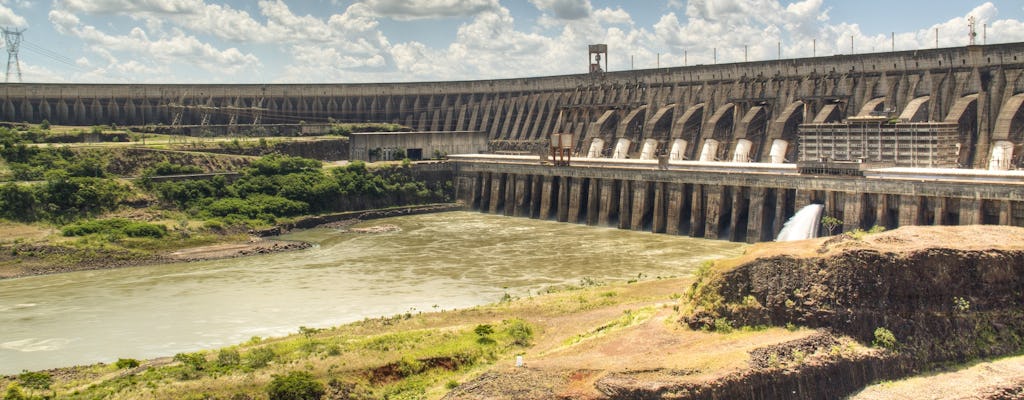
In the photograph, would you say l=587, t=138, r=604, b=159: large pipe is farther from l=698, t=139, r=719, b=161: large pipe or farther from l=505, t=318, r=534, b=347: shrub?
l=505, t=318, r=534, b=347: shrub

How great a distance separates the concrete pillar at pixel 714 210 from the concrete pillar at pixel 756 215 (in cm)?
308

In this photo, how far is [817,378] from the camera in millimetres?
23281

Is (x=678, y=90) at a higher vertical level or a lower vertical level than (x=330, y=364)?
higher

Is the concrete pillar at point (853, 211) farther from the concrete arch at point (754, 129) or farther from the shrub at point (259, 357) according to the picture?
the shrub at point (259, 357)

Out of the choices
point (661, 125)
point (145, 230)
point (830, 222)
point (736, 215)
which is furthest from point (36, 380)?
point (661, 125)

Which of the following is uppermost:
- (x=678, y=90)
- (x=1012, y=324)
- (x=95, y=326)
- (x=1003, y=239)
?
(x=678, y=90)

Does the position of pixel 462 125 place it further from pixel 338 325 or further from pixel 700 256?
pixel 338 325

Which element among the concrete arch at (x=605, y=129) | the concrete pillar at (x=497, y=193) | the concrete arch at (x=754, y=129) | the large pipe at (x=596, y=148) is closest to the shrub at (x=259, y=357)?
the concrete arch at (x=754, y=129)

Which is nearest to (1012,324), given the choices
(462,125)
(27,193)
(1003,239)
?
(1003,239)

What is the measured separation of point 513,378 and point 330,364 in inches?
276

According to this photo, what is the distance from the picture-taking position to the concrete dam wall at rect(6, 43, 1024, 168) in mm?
63094

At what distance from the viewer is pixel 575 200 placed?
7206 cm

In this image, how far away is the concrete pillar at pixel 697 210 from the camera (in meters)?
61.4

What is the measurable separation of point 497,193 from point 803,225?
35.0 m
